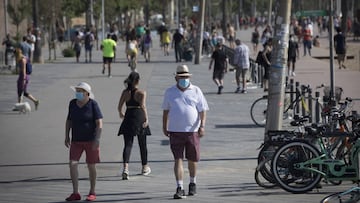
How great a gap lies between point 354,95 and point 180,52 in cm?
1986

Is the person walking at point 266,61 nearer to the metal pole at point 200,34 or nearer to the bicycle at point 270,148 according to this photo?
the metal pole at point 200,34

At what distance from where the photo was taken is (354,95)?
25562 mm

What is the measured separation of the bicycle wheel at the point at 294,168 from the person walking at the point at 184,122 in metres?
1.06

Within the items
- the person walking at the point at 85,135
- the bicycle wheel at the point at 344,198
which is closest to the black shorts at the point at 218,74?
the person walking at the point at 85,135

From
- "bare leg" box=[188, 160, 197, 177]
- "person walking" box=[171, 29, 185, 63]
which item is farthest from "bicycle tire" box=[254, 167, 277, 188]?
"person walking" box=[171, 29, 185, 63]

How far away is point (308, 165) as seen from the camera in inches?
463

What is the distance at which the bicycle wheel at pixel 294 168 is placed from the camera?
11.8 meters

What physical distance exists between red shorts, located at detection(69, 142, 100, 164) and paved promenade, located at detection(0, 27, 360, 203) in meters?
0.57

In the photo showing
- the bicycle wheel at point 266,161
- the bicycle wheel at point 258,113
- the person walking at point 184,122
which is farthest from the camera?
the bicycle wheel at point 258,113

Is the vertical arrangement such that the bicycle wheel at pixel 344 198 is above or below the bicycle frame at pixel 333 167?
below

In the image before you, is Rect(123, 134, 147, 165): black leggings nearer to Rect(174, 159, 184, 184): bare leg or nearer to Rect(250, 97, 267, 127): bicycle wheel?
Rect(174, 159, 184, 184): bare leg

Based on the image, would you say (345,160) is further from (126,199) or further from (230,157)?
(230,157)

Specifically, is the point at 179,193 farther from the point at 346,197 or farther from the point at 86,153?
the point at 346,197

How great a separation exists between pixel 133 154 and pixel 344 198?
589cm
